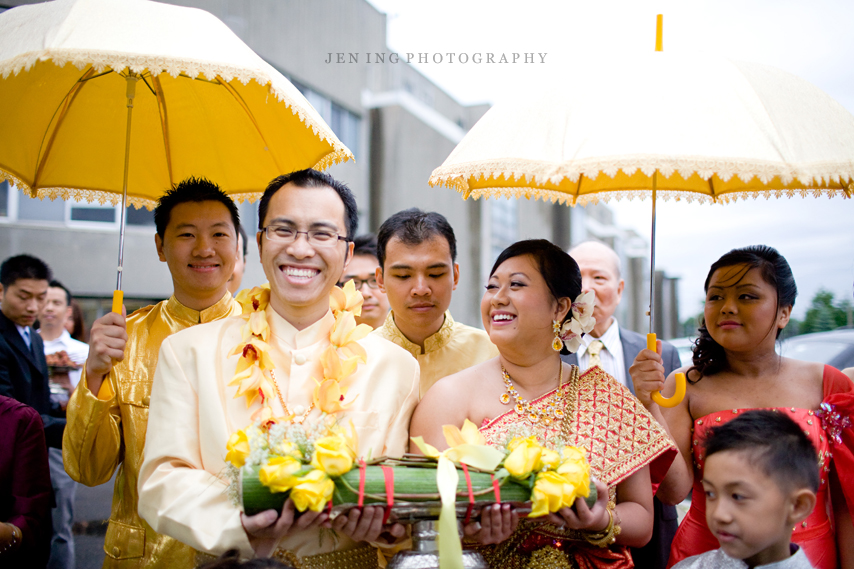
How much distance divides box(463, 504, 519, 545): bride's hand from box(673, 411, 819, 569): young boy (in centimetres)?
74

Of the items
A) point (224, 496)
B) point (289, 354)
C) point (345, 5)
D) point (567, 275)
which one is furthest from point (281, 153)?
point (345, 5)

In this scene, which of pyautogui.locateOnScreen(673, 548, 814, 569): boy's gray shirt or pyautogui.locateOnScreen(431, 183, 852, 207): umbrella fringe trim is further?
pyautogui.locateOnScreen(431, 183, 852, 207): umbrella fringe trim

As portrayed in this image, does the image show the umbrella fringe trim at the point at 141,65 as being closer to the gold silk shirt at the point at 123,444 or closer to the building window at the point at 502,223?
the gold silk shirt at the point at 123,444

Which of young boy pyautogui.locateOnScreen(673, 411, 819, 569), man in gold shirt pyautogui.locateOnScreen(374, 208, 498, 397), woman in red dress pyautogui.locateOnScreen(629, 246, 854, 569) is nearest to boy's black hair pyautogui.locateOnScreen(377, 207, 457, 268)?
man in gold shirt pyautogui.locateOnScreen(374, 208, 498, 397)

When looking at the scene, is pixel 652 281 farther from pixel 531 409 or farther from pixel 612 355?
pixel 612 355

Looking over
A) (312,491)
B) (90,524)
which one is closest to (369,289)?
(312,491)

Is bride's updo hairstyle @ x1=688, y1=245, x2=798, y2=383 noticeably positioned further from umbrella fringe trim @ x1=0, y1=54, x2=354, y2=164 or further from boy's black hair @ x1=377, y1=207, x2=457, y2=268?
umbrella fringe trim @ x1=0, y1=54, x2=354, y2=164

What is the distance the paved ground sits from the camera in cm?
545

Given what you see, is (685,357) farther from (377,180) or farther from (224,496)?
(377,180)

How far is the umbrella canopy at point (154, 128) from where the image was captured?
2.42 meters

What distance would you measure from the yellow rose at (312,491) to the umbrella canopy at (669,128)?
1110mm

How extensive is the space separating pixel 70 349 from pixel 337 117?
31.7ft

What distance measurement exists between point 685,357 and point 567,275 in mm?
5576

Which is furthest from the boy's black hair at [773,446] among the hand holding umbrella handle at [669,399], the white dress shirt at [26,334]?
the white dress shirt at [26,334]
